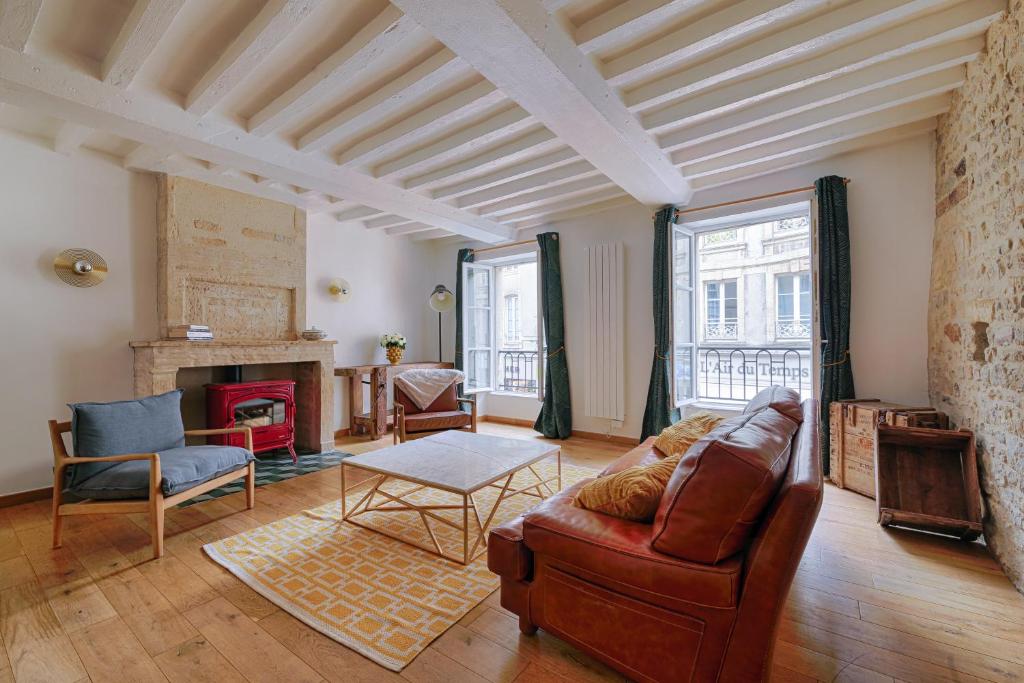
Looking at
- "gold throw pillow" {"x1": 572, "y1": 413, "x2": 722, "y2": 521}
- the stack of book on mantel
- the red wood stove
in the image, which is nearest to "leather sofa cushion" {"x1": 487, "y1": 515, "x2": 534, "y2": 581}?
"gold throw pillow" {"x1": 572, "y1": 413, "x2": 722, "y2": 521}

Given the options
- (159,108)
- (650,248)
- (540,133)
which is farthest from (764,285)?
(159,108)

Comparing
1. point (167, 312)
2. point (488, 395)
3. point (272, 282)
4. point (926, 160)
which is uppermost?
point (926, 160)

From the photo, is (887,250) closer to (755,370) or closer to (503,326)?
(755,370)

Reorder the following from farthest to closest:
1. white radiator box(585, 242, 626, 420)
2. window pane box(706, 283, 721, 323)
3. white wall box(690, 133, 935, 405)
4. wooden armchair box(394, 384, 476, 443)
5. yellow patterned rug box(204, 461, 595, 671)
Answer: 1. window pane box(706, 283, 721, 323)
2. white radiator box(585, 242, 626, 420)
3. wooden armchair box(394, 384, 476, 443)
4. white wall box(690, 133, 935, 405)
5. yellow patterned rug box(204, 461, 595, 671)

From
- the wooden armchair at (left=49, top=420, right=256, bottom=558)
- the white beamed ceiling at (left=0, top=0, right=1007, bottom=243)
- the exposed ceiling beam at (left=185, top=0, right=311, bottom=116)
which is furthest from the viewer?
the wooden armchair at (left=49, top=420, right=256, bottom=558)

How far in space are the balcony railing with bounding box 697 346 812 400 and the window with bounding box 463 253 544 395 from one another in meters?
2.33

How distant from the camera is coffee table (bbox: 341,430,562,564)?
2.30 m

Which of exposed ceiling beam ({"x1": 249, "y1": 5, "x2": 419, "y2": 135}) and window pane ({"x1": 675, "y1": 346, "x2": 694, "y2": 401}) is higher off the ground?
exposed ceiling beam ({"x1": 249, "y1": 5, "x2": 419, "y2": 135})

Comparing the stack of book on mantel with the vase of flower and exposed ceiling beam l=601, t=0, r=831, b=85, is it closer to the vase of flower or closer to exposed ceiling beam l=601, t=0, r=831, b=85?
the vase of flower

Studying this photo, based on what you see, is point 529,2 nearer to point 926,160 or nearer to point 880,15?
point 880,15

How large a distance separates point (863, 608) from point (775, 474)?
1.22 m

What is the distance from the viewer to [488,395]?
6.05m

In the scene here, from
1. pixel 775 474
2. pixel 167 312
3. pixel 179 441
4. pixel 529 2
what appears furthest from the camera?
pixel 167 312

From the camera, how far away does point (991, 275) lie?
7.31 feet
